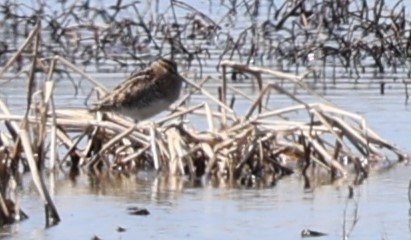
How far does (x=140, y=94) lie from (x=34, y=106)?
1.02m

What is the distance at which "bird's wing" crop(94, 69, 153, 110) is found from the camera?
10.2m

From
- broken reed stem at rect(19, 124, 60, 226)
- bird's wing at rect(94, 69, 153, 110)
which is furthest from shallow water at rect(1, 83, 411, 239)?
bird's wing at rect(94, 69, 153, 110)

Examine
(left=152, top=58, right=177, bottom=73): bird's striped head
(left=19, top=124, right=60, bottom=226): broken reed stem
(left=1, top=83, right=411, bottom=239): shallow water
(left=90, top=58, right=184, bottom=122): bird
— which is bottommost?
(left=1, top=83, right=411, bottom=239): shallow water

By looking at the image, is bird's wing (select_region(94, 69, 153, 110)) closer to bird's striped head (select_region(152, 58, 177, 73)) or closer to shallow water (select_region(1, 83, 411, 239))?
bird's striped head (select_region(152, 58, 177, 73))

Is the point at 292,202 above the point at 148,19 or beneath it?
beneath

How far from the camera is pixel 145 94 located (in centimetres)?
1057

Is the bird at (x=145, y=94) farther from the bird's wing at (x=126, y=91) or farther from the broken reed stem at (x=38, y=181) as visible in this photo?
the broken reed stem at (x=38, y=181)

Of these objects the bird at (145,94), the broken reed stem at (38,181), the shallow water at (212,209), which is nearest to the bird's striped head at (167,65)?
the bird at (145,94)

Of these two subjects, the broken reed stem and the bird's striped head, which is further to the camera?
the bird's striped head

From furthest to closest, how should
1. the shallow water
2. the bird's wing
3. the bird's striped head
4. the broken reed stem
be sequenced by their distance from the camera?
the bird's striped head
the bird's wing
the shallow water
the broken reed stem

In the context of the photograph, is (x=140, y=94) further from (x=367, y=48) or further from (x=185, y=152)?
(x=367, y=48)

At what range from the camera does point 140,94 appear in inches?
416

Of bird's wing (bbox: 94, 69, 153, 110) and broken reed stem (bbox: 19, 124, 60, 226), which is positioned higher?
bird's wing (bbox: 94, 69, 153, 110)

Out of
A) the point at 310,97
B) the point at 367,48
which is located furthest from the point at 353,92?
the point at 367,48
